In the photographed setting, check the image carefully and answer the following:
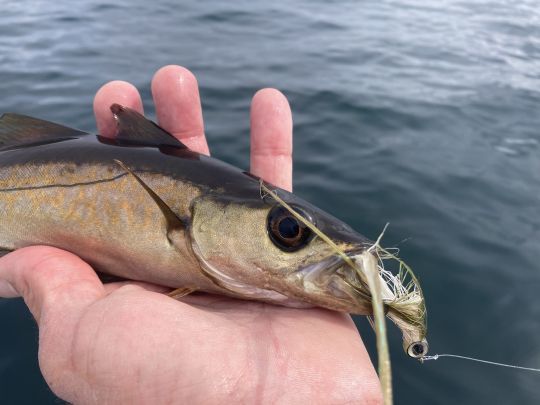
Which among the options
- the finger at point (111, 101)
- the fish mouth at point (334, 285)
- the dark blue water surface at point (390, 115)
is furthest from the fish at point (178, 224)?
the dark blue water surface at point (390, 115)

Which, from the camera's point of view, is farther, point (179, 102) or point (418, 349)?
point (179, 102)

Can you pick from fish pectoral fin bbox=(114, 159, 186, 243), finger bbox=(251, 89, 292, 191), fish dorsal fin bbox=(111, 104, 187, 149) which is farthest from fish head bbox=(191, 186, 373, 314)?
finger bbox=(251, 89, 292, 191)

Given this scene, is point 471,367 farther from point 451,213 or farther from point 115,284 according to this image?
point 115,284

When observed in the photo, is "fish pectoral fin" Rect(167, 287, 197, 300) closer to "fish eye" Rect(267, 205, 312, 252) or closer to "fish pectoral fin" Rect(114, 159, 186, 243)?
"fish pectoral fin" Rect(114, 159, 186, 243)

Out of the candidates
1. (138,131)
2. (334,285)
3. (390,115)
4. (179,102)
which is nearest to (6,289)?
(138,131)

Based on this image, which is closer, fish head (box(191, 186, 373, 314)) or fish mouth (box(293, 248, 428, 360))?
fish mouth (box(293, 248, 428, 360))

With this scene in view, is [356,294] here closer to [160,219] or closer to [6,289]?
[160,219]
